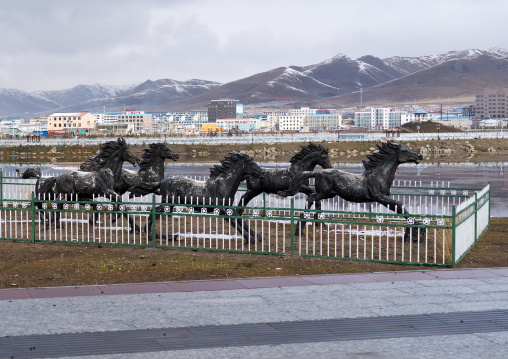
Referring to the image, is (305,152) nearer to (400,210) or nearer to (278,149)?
(400,210)

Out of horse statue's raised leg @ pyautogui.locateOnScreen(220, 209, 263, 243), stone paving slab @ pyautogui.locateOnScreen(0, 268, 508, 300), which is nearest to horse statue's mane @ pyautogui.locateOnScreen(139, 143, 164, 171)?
horse statue's raised leg @ pyautogui.locateOnScreen(220, 209, 263, 243)

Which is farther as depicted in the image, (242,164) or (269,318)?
(242,164)

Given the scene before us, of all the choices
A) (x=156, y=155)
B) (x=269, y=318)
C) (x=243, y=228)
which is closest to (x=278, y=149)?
(x=156, y=155)

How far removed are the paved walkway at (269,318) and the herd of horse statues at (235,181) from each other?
213 inches

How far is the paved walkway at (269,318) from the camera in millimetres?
8789

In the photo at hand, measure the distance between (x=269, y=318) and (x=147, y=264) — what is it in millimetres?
5557

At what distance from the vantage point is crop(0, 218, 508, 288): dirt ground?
13.7 metres

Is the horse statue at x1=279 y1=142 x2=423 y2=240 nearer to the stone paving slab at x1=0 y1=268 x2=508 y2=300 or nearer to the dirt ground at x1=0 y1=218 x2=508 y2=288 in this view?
the dirt ground at x1=0 y1=218 x2=508 y2=288

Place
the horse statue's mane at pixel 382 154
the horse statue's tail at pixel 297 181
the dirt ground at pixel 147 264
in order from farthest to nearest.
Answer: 1. the horse statue's tail at pixel 297 181
2. the horse statue's mane at pixel 382 154
3. the dirt ground at pixel 147 264

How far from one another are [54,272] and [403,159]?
9.68 metres

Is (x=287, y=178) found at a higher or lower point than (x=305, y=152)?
lower

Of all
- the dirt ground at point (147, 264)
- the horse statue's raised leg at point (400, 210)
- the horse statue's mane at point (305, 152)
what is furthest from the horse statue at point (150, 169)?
the horse statue's raised leg at point (400, 210)

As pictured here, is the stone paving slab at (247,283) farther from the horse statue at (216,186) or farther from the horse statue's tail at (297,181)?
the horse statue's tail at (297,181)

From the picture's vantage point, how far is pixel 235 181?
61.9ft
